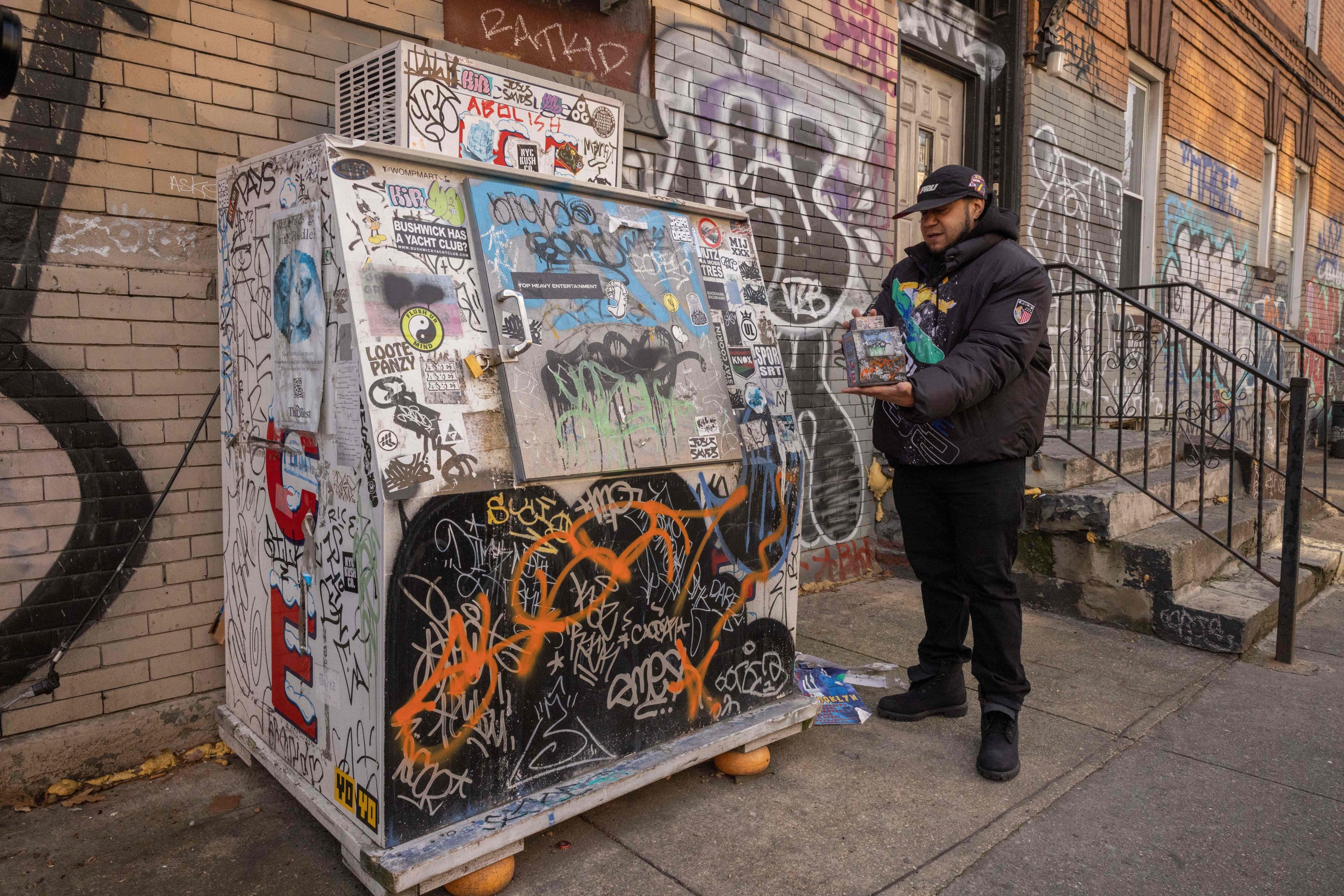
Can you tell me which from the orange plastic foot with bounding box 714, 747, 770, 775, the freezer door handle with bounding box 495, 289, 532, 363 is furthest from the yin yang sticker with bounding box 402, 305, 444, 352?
the orange plastic foot with bounding box 714, 747, 770, 775

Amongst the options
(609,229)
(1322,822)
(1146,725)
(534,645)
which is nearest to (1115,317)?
(1146,725)

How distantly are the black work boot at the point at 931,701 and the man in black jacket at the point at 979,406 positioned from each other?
23cm

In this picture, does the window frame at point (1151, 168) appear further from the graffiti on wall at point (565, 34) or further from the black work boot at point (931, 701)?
the black work boot at point (931, 701)

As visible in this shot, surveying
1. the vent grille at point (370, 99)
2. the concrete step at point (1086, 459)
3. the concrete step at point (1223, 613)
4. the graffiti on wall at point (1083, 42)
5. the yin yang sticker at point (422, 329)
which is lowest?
the concrete step at point (1223, 613)

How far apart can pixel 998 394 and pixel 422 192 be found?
190cm

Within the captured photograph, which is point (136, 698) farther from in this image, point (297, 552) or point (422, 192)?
point (422, 192)

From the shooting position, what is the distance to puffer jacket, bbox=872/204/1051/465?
8.87 feet

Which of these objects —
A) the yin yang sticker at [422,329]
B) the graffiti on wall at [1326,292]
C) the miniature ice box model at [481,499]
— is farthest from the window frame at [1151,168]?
the yin yang sticker at [422,329]

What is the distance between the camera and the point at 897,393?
2.67 metres

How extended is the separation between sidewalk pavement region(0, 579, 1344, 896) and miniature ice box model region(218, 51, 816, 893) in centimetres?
19

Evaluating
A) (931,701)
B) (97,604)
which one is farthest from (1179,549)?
(97,604)

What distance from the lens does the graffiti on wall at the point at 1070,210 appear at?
665cm

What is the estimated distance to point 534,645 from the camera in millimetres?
2277

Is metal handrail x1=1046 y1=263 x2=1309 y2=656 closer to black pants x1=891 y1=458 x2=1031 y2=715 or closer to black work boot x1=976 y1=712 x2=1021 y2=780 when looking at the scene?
black pants x1=891 y1=458 x2=1031 y2=715
